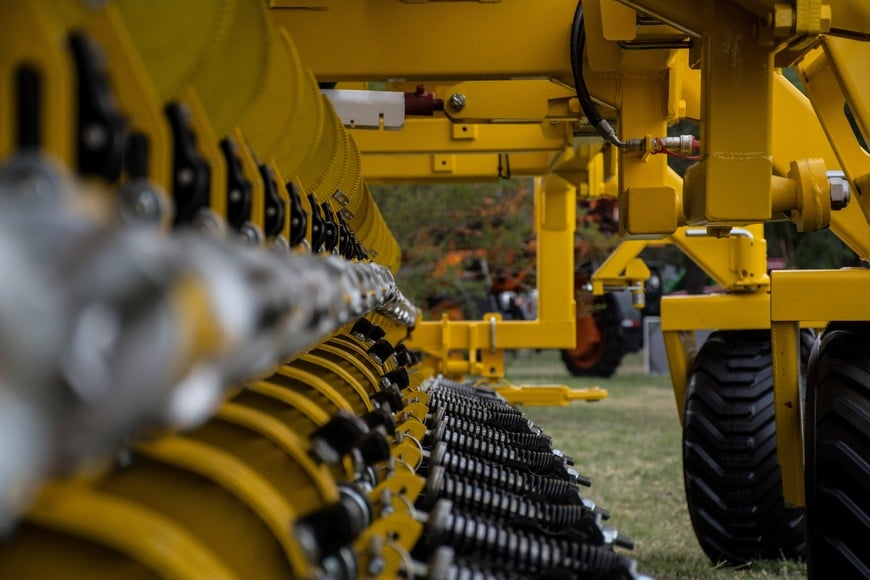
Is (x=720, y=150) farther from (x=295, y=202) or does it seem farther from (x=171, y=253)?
(x=171, y=253)

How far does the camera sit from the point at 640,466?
382 inches

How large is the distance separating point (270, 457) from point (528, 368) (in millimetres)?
20453

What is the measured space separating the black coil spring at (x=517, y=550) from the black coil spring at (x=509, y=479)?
51 centimetres

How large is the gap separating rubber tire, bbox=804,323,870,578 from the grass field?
1809 millimetres

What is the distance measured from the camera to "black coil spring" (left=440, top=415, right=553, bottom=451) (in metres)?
3.62

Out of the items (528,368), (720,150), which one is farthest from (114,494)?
(528,368)

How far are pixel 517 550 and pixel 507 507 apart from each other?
0.43m

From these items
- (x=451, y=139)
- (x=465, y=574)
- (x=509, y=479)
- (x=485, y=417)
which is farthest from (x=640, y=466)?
(x=465, y=574)

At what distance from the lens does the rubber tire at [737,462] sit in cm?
552

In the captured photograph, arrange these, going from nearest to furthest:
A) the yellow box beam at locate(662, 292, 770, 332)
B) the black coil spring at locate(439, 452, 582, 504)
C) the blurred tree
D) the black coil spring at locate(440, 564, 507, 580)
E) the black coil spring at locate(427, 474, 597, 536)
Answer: the black coil spring at locate(440, 564, 507, 580) → the black coil spring at locate(427, 474, 597, 536) → the black coil spring at locate(439, 452, 582, 504) → the yellow box beam at locate(662, 292, 770, 332) → the blurred tree

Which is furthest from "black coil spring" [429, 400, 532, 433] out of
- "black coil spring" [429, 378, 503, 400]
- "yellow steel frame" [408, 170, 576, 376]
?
"yellow steel frame" [408, 170, 576, 376]

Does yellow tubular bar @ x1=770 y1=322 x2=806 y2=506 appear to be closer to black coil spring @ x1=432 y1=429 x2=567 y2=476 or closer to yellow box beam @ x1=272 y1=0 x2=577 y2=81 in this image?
black coil spring @ x1=432 y1=429 x2=567 y2=476

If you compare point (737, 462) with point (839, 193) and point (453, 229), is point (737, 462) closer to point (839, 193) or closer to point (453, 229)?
point (839, 193)

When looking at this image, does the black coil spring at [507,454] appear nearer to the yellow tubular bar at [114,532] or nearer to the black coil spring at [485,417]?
the black coil spring at [485,417]
